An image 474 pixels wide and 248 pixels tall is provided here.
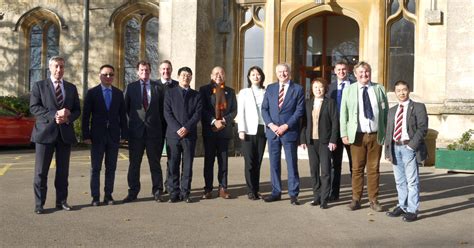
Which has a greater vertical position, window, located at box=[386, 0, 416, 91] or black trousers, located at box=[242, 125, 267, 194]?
window, located at box=[386, 0, 416, 91]

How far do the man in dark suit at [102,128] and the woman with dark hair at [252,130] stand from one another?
161cm

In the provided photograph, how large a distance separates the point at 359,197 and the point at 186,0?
8.01 metres

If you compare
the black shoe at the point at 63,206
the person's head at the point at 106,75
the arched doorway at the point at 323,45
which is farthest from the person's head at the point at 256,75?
the arched doorway at the point at 323,45

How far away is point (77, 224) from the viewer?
589cm

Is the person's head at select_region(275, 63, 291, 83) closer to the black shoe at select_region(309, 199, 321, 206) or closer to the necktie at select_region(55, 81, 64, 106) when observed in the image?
the black shoe at select_region(309, 199, 321, 206)

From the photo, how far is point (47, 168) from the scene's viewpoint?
21.9ft

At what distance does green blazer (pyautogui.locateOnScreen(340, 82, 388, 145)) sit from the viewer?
22.5ft

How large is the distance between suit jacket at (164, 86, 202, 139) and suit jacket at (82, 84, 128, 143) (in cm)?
64

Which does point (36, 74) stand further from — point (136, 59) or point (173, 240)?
point (173, 240)

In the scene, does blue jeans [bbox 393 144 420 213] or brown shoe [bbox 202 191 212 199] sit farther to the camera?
brown shoe [bbox 202 191 212 199]

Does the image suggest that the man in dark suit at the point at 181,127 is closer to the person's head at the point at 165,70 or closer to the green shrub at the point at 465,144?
the person's head at the point at 165,70

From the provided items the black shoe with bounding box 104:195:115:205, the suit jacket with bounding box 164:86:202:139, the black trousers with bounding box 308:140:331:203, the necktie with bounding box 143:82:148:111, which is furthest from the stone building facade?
the black shoe with bounding box 104:195:115:205

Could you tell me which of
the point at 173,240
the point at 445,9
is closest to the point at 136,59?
the point at 445,9

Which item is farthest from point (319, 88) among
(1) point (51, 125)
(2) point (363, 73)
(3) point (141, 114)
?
(1) point (51, 125)
